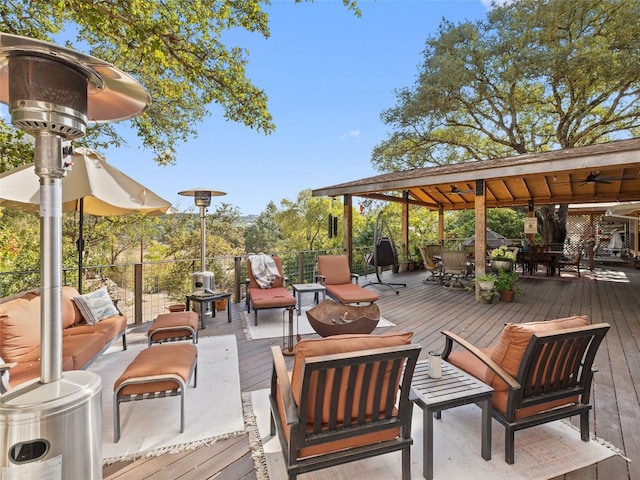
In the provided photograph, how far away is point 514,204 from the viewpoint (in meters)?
11.7

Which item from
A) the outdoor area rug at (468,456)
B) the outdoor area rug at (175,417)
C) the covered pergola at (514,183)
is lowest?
the outdoor area rug at (468,456)

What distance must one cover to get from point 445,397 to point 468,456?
496 mm

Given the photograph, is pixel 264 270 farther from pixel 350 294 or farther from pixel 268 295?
pixel 350 294

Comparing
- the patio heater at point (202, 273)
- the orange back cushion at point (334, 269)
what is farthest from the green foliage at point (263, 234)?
the patio heater at point (202, 273)

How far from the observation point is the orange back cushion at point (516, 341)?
1948 millimetres

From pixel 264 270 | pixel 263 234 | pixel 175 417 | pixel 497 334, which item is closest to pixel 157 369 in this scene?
pixel 175 417

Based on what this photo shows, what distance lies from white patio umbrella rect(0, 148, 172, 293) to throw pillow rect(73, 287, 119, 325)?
0.33 m

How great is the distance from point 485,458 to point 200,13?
693cm

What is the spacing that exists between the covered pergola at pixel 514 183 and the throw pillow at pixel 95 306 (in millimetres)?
5794

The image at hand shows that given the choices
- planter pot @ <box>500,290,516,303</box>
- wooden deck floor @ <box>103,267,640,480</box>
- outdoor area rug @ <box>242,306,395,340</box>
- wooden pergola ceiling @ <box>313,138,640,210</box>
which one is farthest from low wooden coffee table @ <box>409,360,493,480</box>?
planter pot @ <box>500,290,516,303</box>

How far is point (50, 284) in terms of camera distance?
4.41ft

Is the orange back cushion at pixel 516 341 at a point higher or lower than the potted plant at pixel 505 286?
higher

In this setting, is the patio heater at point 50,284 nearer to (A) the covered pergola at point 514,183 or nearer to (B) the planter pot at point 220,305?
(B) the planter pot at point 220,305

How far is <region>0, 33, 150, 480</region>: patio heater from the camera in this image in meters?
1.22
